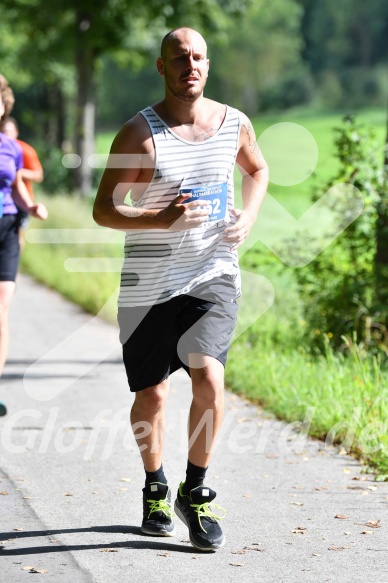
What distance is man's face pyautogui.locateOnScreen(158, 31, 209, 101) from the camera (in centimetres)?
464

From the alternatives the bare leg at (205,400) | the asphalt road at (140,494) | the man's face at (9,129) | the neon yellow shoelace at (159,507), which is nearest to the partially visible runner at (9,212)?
the asphalt road at (140,494)

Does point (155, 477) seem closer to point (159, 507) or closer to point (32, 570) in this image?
point (159, 507)

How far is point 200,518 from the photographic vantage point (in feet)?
15.6

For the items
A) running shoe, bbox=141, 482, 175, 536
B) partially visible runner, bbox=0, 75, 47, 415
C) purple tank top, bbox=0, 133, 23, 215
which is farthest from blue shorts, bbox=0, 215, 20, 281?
running shoe, bbox=141, 482, 175, 536

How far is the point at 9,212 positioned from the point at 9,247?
212 millimetres

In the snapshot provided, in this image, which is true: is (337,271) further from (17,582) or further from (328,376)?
(17,582)

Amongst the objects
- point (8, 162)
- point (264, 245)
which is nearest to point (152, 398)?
point (8, 162)

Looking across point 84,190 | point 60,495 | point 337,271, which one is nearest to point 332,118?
point 84,190

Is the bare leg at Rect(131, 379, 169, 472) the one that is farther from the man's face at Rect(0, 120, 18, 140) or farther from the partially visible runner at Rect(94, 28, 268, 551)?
the man's face at Rect(0, 120, 18, 140)

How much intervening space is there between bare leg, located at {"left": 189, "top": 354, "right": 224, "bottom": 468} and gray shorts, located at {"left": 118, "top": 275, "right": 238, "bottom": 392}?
5cm

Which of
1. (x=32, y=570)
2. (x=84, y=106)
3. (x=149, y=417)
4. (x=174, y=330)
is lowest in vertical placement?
(x=32, y=570)

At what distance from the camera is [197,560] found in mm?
4574

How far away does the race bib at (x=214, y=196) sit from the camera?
4602 millimetres

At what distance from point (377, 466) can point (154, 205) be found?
2088 millimetres
